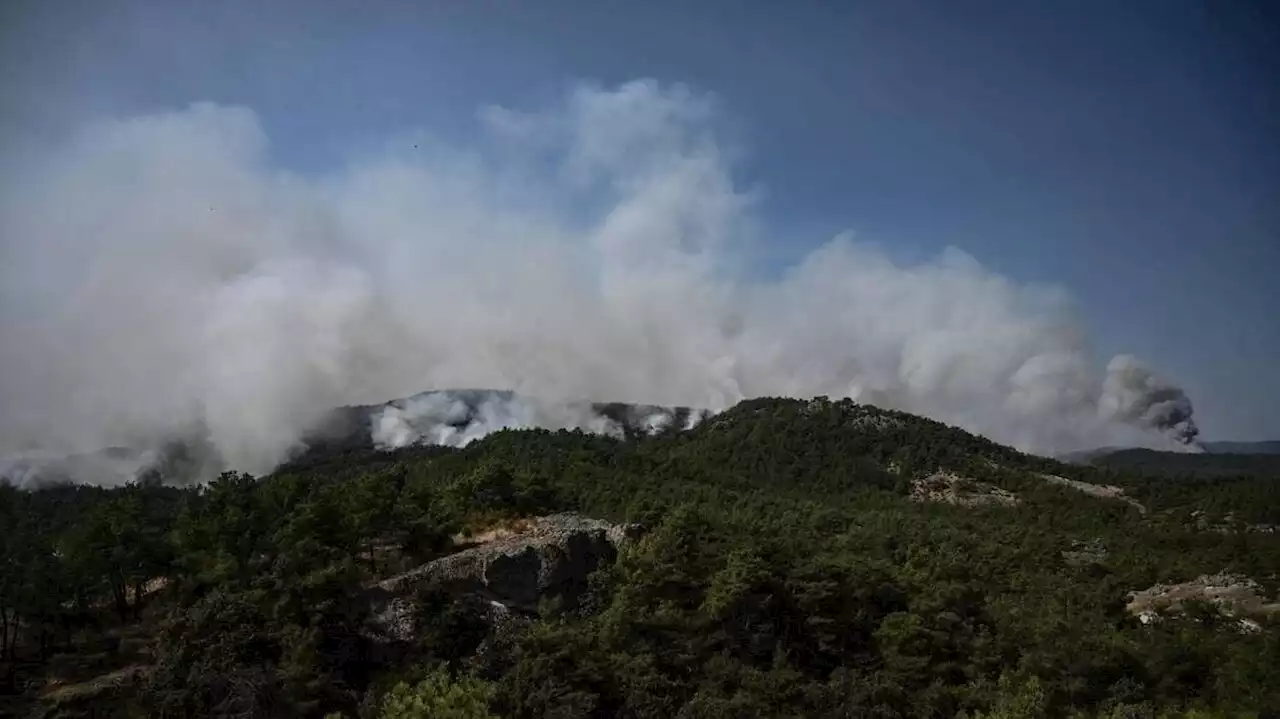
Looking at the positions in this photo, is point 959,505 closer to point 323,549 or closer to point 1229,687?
point 1229,687

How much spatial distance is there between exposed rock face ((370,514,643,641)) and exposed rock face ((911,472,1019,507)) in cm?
12099

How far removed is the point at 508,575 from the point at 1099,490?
16100 centimetres

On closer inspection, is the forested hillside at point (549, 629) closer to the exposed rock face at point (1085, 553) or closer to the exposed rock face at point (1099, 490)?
the exposed rock face at point (1085, 553)

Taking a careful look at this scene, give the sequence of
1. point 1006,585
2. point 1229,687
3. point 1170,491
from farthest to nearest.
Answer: point 1170,491 → point 1006,585 → point 1229,687

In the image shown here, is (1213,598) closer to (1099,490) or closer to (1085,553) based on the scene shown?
(1085,553)

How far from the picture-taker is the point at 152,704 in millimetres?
38938

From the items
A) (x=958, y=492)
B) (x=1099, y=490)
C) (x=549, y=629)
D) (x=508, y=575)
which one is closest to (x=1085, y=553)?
(x=958, y=492)

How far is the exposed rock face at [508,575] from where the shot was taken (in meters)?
48.2

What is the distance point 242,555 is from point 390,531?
9.71m

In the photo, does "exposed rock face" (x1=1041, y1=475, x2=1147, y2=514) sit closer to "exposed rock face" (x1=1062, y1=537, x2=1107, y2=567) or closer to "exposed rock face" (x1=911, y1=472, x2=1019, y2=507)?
"exposed rock face" (x1=911, y1=472, x2=1019, y2=507)

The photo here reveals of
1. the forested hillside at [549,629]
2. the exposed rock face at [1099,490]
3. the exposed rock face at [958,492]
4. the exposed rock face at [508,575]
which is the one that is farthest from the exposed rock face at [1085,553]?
the exposed rock face at [508,575]

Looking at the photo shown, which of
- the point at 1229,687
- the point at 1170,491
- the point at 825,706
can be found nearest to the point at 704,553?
the point at 825,706

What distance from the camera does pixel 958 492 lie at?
166750mm

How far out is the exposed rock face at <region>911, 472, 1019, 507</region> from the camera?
159 metres
